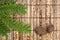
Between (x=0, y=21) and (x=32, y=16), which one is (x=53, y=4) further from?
(x=0, y=21)

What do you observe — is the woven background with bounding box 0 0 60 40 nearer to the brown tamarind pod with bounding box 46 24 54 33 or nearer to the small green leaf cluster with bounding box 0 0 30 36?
the brown tamarind pod with bounding box 46 24 54 33

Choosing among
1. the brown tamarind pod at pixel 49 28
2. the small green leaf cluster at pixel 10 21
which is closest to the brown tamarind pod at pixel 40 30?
the brown tamarind pod at pixel 49 28

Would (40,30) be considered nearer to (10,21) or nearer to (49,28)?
(49,28)

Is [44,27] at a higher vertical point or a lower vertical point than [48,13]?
lower

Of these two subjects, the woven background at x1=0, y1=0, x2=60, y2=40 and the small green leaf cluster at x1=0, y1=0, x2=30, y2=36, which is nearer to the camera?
the small green leaf cluster at x1=0, y1=0, x2=30, y2=36

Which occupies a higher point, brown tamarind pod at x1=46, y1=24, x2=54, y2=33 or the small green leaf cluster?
the small green leaf cluster

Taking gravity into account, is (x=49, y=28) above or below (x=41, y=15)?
below

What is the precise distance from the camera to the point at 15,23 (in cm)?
103

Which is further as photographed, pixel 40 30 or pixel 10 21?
pixel 40 30

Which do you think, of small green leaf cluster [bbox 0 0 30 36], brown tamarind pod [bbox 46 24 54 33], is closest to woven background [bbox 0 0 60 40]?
brown tamarind pod [bbox 46 24 54 33]

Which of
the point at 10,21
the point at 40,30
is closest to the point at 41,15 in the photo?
the point at 40,30

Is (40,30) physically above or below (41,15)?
below

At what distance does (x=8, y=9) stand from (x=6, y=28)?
13 centimetres

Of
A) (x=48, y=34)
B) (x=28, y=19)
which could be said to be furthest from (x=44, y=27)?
(x=28, y=19)
